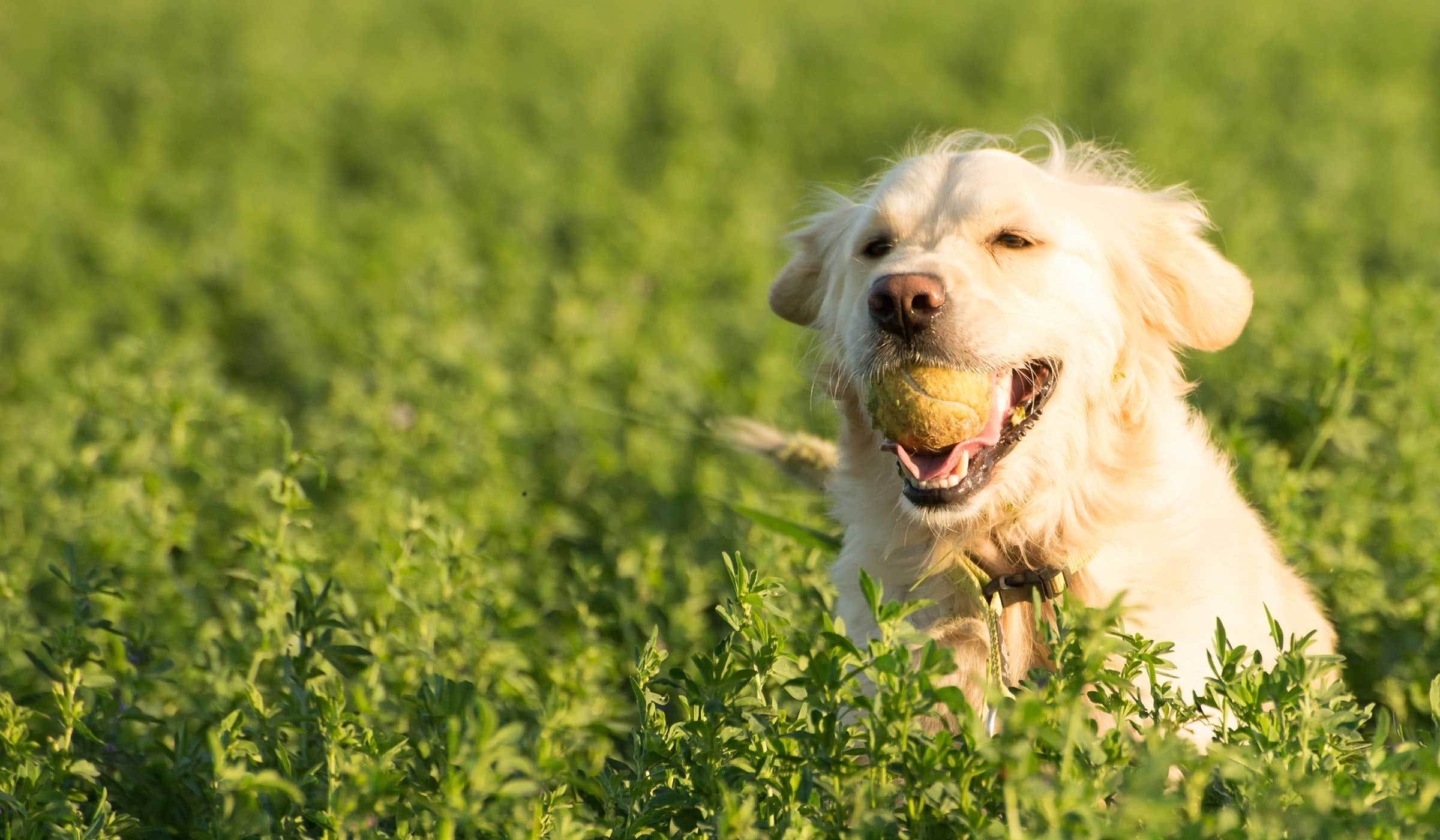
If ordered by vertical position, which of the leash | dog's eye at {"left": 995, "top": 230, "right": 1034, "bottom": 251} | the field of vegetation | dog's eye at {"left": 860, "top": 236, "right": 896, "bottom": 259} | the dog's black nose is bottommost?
the field of vegetation

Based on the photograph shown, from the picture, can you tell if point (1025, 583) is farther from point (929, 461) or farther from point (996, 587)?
point (929, 461)

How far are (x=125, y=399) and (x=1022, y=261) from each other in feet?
11.7

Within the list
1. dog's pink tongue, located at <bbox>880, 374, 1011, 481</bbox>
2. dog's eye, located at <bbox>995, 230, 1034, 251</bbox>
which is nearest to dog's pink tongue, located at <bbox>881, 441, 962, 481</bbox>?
dog's pink tongue, located at <bbox>880, 374, 1011, 481</bbox>

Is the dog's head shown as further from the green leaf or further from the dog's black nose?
the green leaf

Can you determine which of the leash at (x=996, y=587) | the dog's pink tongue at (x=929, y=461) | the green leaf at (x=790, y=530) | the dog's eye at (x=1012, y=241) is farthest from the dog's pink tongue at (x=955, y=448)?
the green leaf at (x=790, y=530)

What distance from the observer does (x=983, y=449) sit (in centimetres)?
319

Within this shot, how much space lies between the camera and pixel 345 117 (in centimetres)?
1405

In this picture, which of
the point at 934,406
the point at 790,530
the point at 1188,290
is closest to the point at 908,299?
the point at 934,406

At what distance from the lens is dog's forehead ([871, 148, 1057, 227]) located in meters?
3.32

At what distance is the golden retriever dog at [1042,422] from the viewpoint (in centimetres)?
313

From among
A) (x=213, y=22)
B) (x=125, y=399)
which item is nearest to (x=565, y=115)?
(x=213, y=22)

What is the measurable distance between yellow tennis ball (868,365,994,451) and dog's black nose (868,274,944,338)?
0.11m

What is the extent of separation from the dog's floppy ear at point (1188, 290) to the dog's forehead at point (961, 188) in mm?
346

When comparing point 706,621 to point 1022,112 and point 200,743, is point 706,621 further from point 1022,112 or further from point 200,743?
point 1022,112
